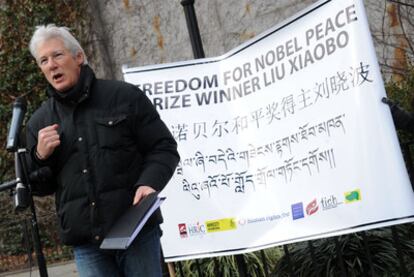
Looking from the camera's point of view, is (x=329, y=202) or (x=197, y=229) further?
(x=197, y=229)

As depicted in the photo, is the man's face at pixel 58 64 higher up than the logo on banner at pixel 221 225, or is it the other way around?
the man's face at pixel 58 64

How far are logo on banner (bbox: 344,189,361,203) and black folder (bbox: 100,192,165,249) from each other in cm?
135

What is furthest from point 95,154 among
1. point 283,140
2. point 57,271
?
point 57,271

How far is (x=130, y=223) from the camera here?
2.92m

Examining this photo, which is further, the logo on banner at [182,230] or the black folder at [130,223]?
the logo on banner at [182,230]

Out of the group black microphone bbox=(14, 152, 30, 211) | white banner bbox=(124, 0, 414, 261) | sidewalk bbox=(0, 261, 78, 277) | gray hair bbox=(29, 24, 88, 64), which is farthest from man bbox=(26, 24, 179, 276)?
sidewalk bbox=(0, 261, 78, 277)

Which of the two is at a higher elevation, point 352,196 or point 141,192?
point 141,192

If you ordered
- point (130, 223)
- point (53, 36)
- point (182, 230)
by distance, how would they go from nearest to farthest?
point (130, 223) < point (53, 36) < point (182, 230)

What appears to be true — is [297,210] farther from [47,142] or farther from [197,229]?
[47,142]

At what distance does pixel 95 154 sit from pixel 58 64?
0.46 metres

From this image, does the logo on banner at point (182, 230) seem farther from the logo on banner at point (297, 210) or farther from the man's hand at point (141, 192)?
the man's hand at point (141, 192)

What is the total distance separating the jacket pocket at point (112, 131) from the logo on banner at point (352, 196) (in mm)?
1425

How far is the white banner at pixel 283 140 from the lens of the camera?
12.7 ft

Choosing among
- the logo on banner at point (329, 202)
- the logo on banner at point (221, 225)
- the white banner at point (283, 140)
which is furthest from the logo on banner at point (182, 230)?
the logo on banner at point (329, 202)
